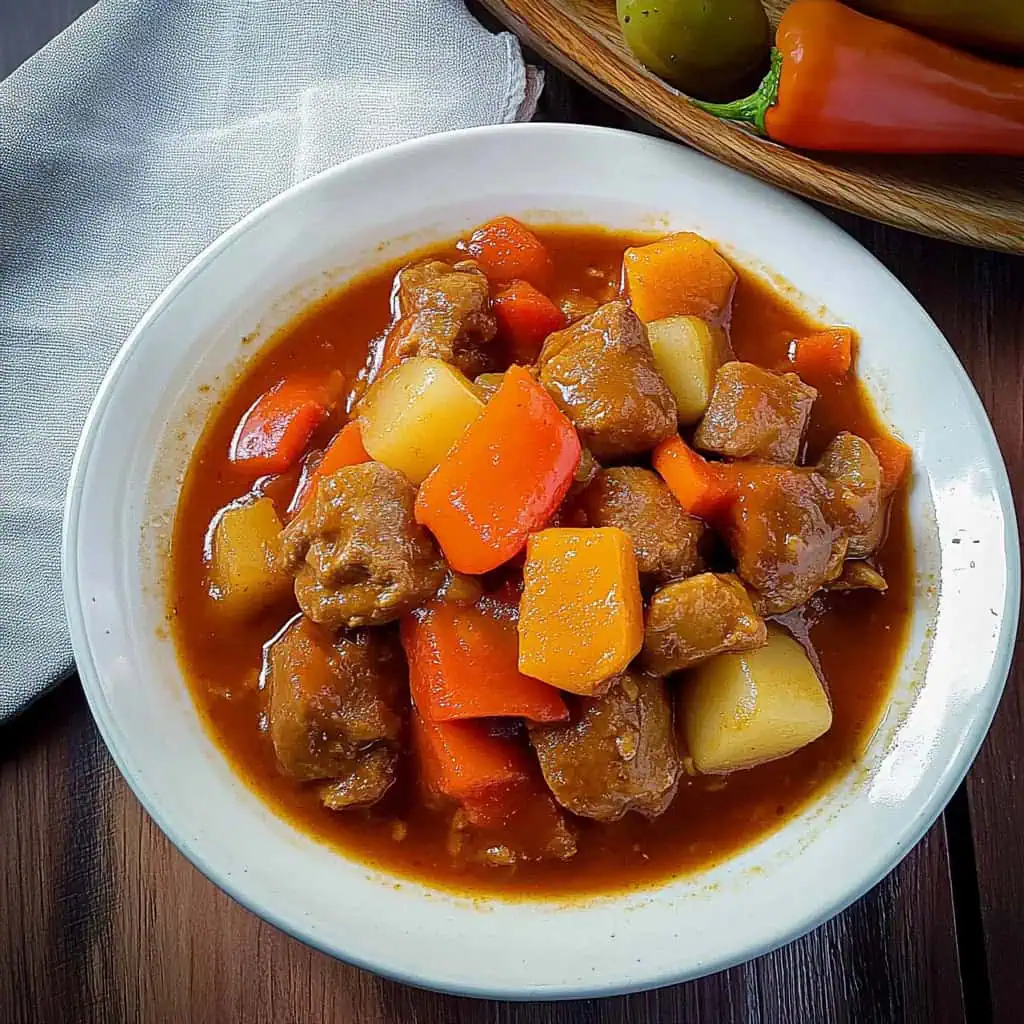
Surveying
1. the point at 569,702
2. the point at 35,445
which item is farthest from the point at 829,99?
the point at 35,445

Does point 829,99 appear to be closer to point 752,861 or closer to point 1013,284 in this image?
point 1013,284

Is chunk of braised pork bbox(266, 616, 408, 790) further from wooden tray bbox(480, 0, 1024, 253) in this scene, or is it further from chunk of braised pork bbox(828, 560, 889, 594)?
wooden tray bbox(480, 0, 1024, 253)

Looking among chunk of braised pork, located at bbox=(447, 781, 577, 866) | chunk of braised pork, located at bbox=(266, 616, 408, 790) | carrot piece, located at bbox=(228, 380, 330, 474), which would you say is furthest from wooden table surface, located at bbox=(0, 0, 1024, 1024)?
carrot piece, located at bbox=(228, 380, 330, 474)

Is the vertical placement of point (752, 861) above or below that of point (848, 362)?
below

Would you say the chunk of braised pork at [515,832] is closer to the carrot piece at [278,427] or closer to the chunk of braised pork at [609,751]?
the chunk of braised pork at [609,751]

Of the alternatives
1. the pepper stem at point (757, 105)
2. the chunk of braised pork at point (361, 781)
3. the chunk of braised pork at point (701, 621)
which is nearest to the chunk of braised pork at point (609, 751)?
the chunk of braised pork at point (701, 621)

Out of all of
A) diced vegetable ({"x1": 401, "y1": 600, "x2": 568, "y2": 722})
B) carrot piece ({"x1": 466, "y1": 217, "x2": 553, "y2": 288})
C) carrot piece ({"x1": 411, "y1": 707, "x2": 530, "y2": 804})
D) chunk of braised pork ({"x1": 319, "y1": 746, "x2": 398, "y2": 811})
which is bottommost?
chunk of braised pork ({"x1": 319, "y1": 746, "x2": 398, "y2": 811})
